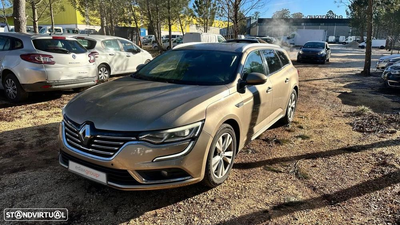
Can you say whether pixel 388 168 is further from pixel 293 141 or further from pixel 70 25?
pixel 70 25

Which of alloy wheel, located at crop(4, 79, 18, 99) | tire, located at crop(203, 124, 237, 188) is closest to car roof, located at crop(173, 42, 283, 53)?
tire, located at crop(203, 124, 237, 188)

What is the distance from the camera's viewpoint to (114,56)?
10031mm

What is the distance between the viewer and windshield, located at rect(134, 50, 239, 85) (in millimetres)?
3580

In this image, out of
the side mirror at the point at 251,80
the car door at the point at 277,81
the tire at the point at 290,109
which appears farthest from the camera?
the tire at the point at 290,109

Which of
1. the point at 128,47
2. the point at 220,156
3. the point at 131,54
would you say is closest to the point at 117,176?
the point at 220,156

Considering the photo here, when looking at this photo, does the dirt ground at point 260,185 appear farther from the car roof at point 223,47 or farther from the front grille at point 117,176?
the car roof at point 223,47

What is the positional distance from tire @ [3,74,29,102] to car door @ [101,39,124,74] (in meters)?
3.64

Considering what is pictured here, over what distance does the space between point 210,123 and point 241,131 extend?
0.76 meters

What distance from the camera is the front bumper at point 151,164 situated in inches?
98.8

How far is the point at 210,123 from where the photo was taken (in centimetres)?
281

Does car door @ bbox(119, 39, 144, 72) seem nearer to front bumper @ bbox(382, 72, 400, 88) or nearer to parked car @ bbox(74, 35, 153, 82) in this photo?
parked car @ bbox(74, 35, 153, 82)

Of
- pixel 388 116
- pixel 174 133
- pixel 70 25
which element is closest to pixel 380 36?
pixel 70 25

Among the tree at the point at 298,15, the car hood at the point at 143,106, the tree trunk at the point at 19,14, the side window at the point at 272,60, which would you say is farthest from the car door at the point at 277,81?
the tree at the point at 298,15

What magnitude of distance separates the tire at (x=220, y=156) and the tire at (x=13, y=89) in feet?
17.6
